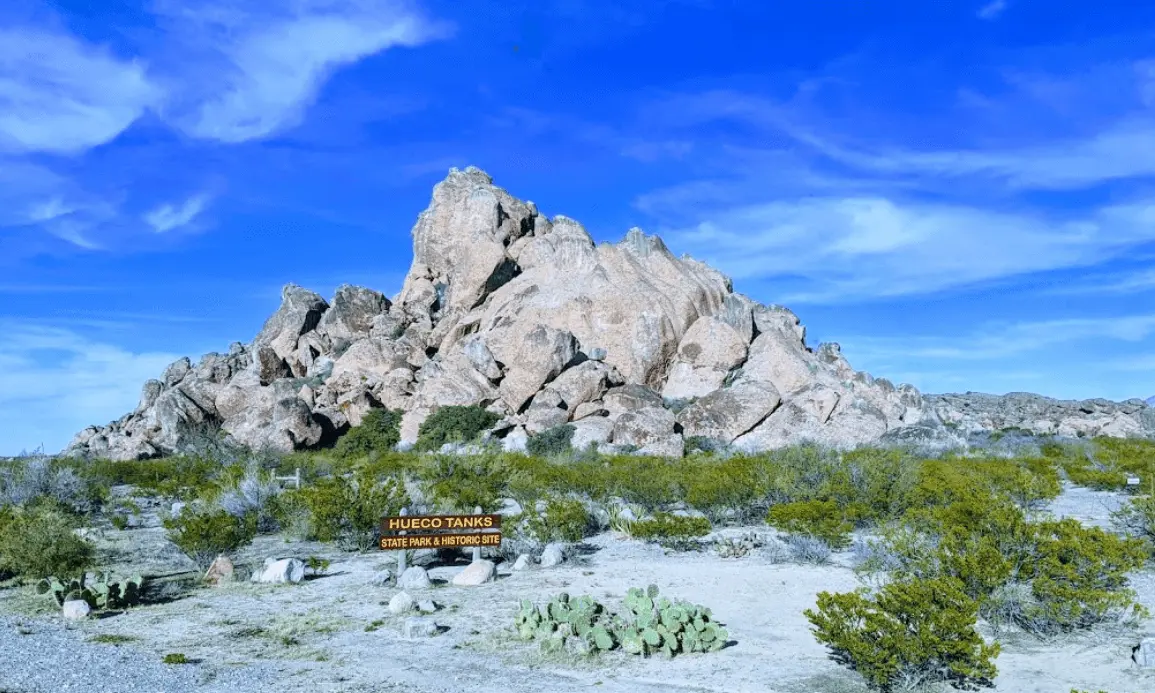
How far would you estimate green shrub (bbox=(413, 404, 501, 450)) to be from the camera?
1694 inches

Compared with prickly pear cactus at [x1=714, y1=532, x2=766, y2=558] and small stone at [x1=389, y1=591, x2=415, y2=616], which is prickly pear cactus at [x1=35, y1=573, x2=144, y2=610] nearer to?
small stone at [x1=389, y1=591, x2=415, y2=616]

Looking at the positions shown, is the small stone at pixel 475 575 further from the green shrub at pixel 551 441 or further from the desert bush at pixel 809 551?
the green shrub at pixel 551 441

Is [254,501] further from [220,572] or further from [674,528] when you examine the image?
[674,528]

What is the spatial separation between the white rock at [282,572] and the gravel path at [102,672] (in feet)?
11.8

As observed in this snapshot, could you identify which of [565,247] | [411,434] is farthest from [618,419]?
[565,247]

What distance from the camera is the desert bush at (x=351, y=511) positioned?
667 inches

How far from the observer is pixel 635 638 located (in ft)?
32.5

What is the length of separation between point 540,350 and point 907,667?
39.3 metres

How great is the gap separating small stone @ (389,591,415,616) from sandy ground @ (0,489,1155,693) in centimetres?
36

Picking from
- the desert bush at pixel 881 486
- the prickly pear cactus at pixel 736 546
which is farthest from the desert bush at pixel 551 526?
the desert bush at pixel 881 486

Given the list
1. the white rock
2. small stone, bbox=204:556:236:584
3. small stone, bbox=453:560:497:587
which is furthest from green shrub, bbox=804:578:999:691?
small stone, bbox=204:556:236:584

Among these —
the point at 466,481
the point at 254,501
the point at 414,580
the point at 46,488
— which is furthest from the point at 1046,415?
the point at 46,488

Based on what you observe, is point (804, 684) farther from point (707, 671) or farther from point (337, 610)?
point (337, 610)

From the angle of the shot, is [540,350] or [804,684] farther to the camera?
[540,350]
